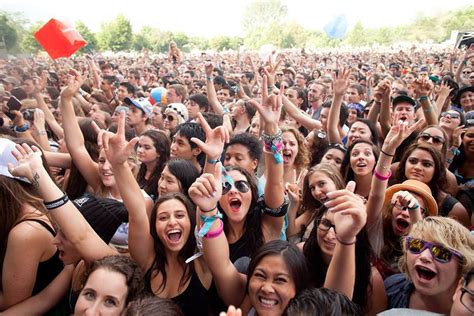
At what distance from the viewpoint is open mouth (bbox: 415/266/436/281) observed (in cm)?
Answer: 210

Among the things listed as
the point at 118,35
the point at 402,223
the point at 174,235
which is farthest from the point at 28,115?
the point at 118,35

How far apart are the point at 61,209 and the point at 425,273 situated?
1.82 meters

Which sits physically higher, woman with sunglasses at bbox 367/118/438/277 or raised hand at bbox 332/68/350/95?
raised hand at bbox 332/68/350/95

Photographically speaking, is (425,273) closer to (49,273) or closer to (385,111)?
(49,273)

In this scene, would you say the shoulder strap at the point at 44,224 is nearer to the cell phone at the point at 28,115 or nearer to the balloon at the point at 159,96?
the cell phone at the point at 28,115

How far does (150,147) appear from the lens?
3990 millimetres

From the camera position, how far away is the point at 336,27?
1606 centimetres

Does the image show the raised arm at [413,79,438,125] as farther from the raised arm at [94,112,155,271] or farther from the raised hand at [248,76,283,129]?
the raised arm at [94,112,155,271]

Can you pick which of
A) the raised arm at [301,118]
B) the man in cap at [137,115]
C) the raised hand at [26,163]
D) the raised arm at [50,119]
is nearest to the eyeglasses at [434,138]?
the raised arm at [301,118]

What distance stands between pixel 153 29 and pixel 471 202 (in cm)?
7047

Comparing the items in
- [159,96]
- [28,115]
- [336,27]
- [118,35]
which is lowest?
[118,35]

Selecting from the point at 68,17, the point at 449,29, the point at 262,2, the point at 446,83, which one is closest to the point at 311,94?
the point at 446,83

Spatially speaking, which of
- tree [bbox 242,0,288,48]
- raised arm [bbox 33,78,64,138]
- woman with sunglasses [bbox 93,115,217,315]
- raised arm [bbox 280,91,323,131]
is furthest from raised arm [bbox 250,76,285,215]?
tree [bbox 242,0,288,48]

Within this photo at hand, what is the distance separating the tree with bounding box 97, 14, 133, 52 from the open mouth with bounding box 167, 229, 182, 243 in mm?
51338
